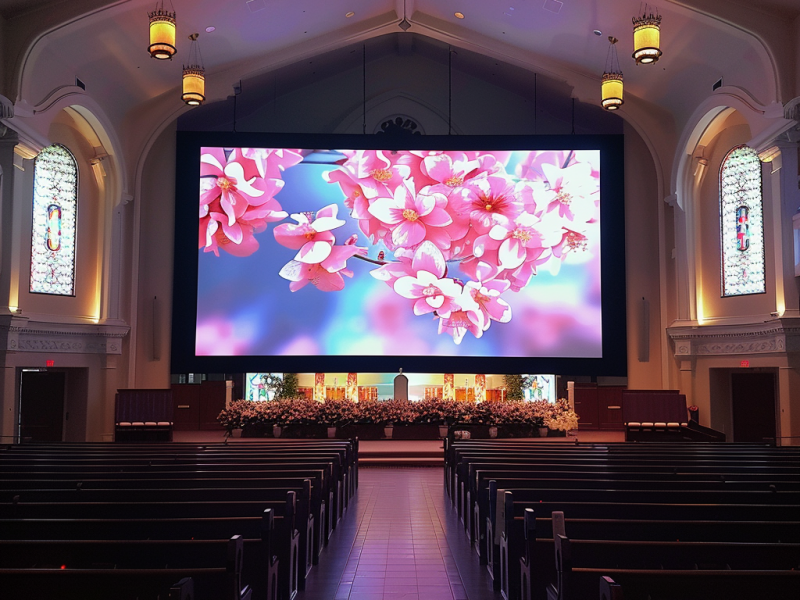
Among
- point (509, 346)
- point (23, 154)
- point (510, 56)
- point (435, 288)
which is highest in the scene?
point (510, 56)

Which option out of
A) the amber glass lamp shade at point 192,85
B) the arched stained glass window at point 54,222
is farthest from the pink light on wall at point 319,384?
the amber glass lamp shade at point 192,85

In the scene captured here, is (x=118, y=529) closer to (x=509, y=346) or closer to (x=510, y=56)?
(x=509, y=346)

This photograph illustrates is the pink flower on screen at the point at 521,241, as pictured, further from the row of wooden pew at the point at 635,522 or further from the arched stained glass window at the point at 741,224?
the row of wooden pew at the point at 635,522

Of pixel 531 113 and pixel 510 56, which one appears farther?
pixel 531 113

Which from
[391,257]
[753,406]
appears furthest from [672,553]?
[391,257]

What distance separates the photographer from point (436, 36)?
592 inches

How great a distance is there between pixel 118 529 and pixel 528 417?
35.3 feet

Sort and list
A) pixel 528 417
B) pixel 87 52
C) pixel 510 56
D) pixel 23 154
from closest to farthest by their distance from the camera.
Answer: pixel 23 154, pixel 87 52, pixel 528 417, pixel 510 56

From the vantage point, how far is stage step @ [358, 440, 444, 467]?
12.2m

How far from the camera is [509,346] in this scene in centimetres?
1513

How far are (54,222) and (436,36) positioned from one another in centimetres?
795

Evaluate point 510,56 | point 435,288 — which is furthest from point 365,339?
point 510,56

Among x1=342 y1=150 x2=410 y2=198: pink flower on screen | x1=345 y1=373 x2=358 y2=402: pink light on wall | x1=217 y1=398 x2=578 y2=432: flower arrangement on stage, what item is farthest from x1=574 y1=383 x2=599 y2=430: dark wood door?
x1=342 y1=150 x2=410 y2=198: pink flower on screen

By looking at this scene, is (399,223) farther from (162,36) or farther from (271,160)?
(162,36)
